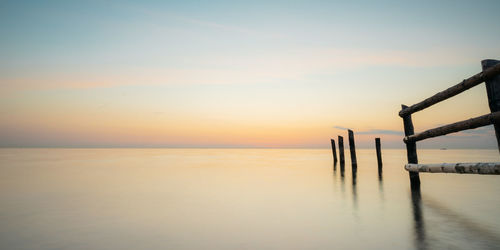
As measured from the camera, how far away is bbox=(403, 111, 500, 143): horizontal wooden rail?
4036 mm

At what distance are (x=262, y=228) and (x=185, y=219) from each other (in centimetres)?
160

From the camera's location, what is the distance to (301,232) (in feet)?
13.9

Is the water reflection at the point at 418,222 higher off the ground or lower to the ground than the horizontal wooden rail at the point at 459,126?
lower

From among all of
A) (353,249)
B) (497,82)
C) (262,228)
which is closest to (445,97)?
(497,82)

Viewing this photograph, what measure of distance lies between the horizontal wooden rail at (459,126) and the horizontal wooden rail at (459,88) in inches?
21.5

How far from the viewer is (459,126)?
4988mm

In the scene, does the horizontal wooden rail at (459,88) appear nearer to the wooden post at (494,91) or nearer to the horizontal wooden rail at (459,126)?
the wooden post at (494,91)

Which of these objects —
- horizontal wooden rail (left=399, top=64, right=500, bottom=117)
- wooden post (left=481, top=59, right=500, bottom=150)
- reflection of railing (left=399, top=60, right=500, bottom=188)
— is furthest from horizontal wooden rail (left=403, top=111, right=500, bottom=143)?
horizontal wooden rail (left=399, top=64, right=500, bottom=117)

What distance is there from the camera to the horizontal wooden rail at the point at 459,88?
4100 mm

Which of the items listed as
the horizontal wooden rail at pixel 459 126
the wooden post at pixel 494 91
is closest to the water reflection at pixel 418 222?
the horizontal wooden rail at pixel 459 126

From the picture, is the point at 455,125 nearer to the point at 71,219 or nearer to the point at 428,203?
the point at 428,203

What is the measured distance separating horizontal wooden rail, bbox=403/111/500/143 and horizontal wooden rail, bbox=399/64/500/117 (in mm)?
547

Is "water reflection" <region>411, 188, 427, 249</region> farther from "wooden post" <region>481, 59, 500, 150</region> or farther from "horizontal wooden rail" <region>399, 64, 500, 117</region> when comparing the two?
"horizontal wooden rail" <region>399, 64, 500, 117</region>

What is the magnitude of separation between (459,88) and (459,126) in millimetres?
658
